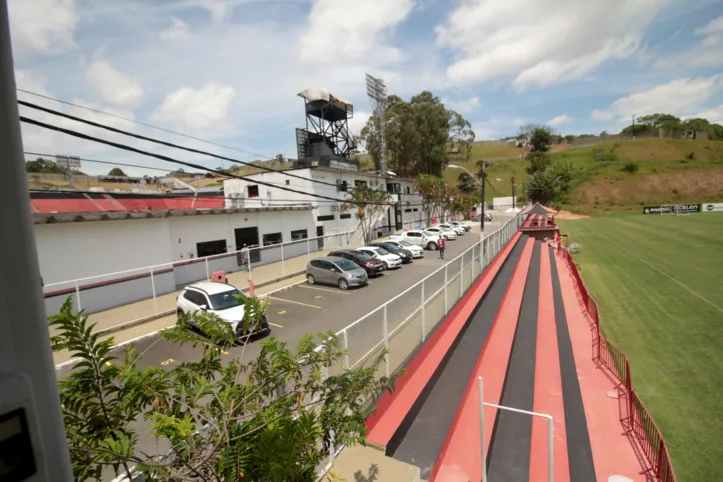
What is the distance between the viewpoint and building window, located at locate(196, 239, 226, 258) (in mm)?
22016

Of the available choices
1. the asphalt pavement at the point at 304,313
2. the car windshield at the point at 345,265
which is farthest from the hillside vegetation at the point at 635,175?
the car windshield at the point at 345,265

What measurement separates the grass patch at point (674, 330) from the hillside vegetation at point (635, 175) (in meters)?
51.5

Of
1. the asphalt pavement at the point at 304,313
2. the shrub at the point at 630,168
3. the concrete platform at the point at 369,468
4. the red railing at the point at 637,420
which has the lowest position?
the red railing at the point at 637,420

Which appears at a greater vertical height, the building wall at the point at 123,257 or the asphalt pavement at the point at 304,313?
the building wall at the point at 123,257

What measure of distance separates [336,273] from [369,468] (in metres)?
14.0

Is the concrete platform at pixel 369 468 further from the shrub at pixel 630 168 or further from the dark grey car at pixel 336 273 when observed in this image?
the shrub at pixel 630 168

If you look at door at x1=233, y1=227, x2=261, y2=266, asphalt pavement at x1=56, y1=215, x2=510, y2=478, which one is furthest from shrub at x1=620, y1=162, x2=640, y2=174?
door at x1=233, y1=227, x2=261, y2=266

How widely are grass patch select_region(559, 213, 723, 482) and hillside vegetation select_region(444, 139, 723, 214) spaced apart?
51.5m

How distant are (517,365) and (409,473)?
6.20 metres

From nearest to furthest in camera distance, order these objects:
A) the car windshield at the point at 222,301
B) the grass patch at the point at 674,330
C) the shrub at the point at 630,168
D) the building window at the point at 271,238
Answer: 1. the grass patch at the point at 674,330
2. the car windshield at the point at 222,301
3. the building window at the point at 271,238
4. the shrub at the point at 630,168

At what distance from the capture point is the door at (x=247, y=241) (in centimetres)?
2275

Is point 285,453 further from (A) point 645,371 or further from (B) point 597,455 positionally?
(A) point 645,371

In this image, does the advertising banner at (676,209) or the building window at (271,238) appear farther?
the advertising banner at (676,209)

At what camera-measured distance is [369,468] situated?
199 inches
